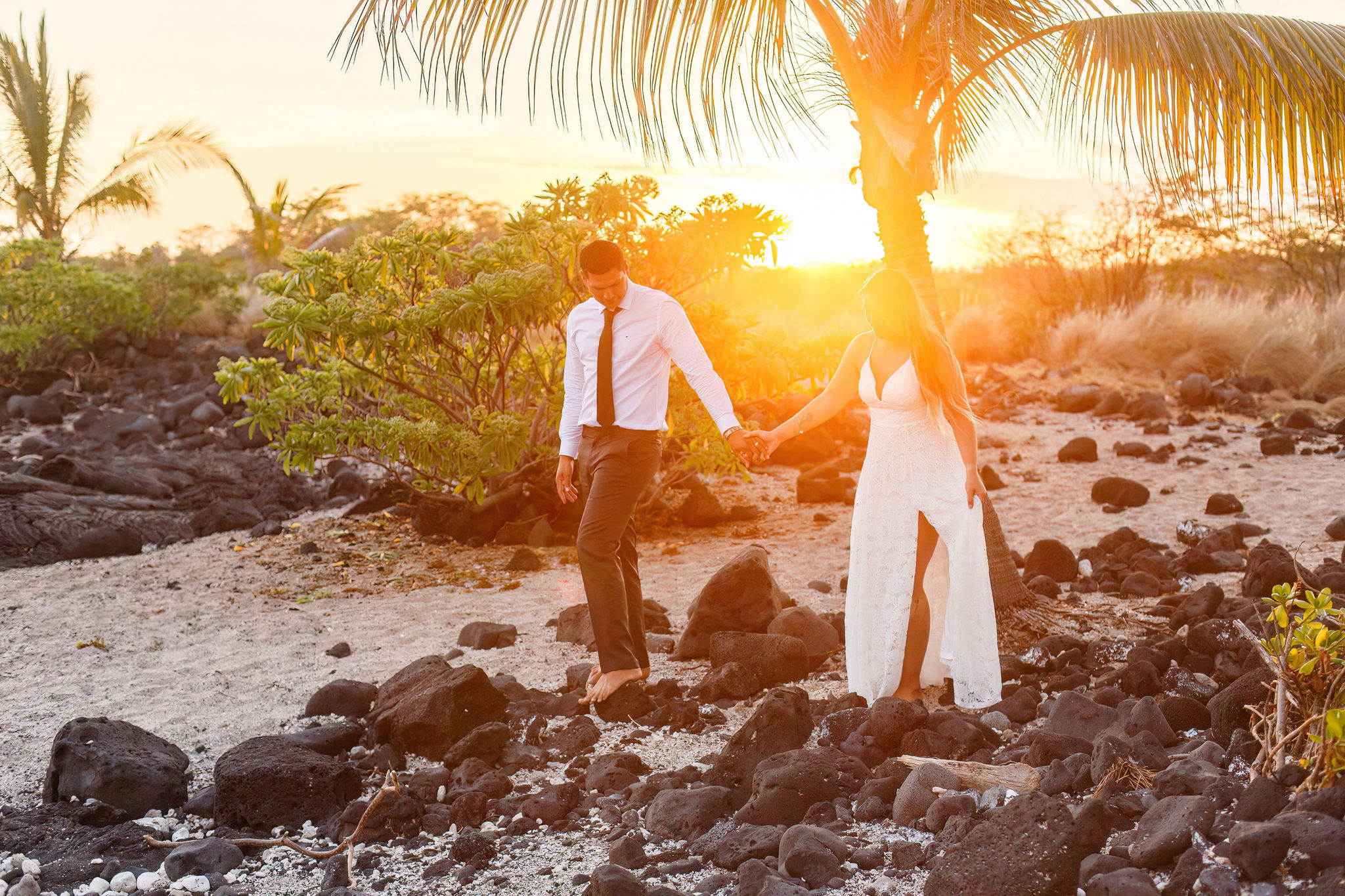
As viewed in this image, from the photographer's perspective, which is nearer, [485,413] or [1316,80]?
[1316,80]

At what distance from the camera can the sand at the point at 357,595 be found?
4855 mm

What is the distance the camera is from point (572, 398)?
4605 mm

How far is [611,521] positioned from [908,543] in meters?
1.22

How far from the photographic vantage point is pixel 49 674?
5.33 m

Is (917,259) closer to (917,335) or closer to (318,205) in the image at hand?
(917,335)

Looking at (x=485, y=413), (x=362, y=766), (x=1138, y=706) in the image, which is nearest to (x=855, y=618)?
(x=1138, y=706)

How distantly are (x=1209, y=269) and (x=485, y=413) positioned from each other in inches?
770

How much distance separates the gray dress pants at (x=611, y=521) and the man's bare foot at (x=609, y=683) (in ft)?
0.07

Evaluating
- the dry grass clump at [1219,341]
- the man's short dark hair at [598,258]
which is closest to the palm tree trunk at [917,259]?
the man's short dark hair at [598,258]

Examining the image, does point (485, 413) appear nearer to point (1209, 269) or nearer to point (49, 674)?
point (49, 674)

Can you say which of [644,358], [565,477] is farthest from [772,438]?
[565,477]

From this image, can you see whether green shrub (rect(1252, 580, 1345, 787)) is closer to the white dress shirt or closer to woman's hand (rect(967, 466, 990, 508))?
woman's hand (rect(967, 466, 990, 508))

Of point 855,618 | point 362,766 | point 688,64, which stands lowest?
point 362,766

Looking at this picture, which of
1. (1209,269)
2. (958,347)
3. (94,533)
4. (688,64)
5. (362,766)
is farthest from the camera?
(1209,269)
